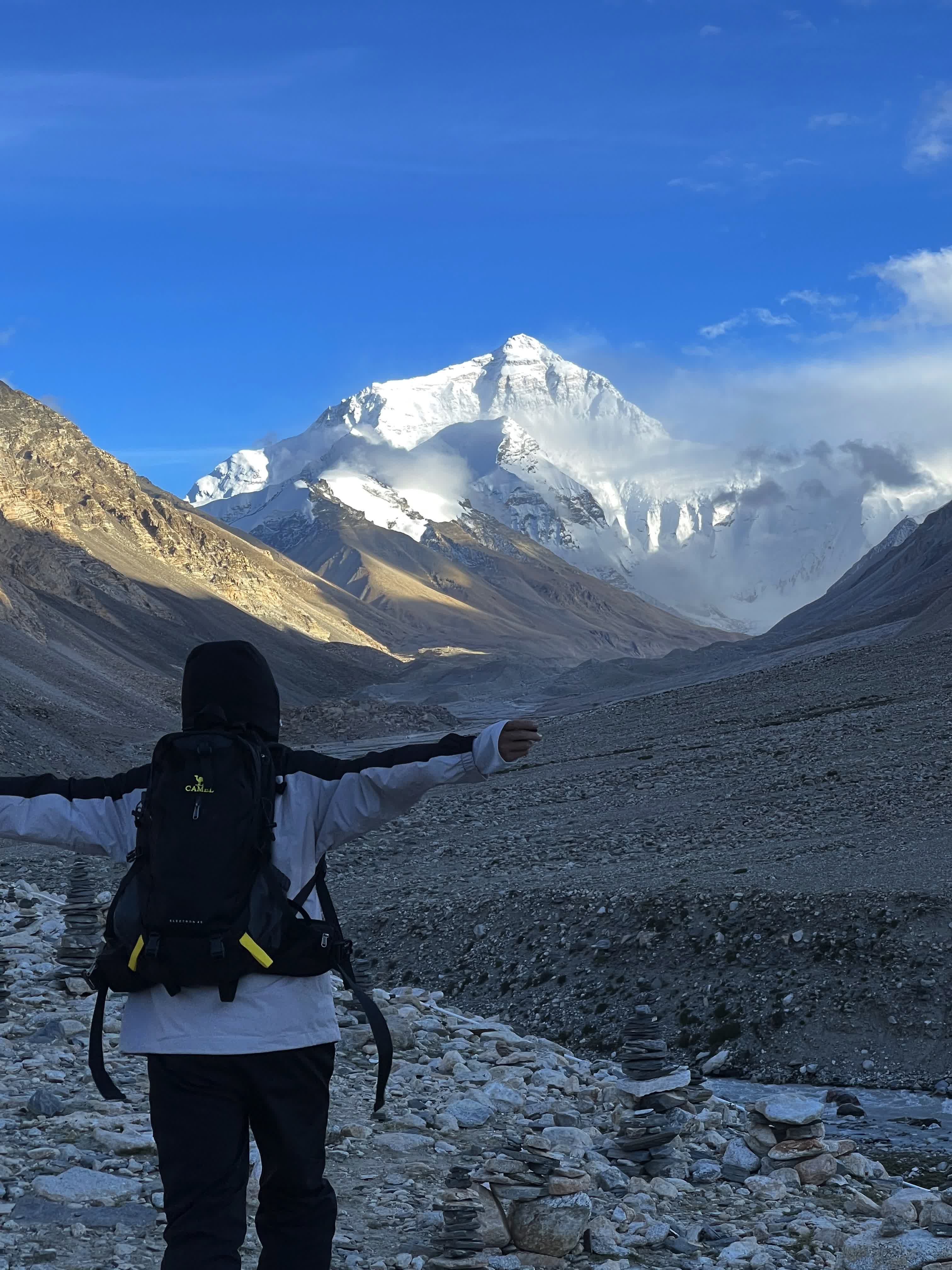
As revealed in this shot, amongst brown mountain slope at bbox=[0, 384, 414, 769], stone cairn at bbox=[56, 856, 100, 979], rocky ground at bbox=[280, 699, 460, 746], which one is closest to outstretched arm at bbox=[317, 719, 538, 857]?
stone cairn at bbox=[56, 856, 100, 979]

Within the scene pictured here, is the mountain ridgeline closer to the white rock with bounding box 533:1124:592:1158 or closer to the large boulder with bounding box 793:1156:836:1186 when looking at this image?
the white rock with bounding box 533:1124:592:1158

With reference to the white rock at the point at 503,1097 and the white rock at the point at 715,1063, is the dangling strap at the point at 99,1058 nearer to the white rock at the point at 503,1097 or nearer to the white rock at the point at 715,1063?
the white rock at the point at 503,1097

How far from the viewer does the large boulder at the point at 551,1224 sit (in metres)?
6.70

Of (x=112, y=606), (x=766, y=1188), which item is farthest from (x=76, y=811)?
(x=112, y=606)

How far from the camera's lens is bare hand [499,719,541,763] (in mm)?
4566

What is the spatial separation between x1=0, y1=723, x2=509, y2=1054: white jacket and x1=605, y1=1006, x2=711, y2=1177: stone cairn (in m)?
4.46

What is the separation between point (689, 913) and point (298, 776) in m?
13.4

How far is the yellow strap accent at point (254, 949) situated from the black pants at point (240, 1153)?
0.98 ft

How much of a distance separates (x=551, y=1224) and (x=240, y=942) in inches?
135

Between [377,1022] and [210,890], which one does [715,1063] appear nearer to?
[377,1022]

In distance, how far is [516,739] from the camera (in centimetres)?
460

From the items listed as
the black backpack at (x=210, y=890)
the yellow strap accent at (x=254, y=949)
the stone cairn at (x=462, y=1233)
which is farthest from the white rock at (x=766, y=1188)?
the yellow strap accent at (x=254, y=949)

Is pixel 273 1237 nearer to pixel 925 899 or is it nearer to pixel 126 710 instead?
pixel 925 899

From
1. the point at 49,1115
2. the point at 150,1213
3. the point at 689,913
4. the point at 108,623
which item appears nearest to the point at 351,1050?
the point at 49,1115
